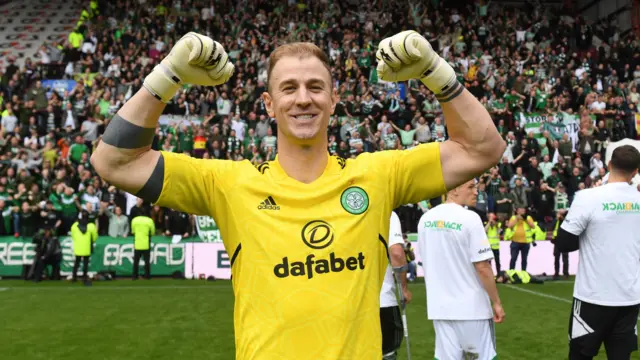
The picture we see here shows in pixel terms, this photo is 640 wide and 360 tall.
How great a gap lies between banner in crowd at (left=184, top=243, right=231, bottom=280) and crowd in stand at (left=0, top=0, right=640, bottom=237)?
3.09 feet

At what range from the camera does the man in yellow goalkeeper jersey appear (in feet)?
8.59

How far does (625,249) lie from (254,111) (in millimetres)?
17868

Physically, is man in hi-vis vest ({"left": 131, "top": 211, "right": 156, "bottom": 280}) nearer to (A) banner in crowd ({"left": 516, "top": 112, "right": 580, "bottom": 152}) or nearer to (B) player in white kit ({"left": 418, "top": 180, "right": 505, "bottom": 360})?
(B) player in white kit ({"left": 418, "top": 180, "right": 505, "bottom": 360})

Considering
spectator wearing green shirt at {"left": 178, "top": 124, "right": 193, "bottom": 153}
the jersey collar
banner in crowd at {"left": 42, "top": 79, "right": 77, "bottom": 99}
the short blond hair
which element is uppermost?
banner in crowd at {"left": 42, "top": 79, "right": 77, "bottom": 99}

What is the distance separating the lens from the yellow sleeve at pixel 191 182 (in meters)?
2.73

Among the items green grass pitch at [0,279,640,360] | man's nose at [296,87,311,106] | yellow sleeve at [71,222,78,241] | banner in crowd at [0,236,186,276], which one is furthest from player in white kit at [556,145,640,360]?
yellow sleeve at [71,222,78,241]

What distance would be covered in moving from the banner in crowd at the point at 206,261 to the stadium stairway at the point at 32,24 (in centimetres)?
1737

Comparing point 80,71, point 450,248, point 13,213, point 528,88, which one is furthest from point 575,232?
point 80,71

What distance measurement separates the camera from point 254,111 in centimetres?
2239

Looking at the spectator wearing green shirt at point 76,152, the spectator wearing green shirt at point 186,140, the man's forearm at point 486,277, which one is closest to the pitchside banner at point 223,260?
the spectator wearing green shirt at point 186,140

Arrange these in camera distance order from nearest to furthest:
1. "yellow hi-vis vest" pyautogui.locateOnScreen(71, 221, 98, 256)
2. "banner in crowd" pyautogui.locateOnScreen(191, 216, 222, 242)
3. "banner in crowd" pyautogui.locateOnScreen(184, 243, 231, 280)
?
"yellow hi-vis vest" pyautogui.locateOnScreen(71, 221, 98, 256) → "banner in crowd" pyautogui.locateOnScreen(184, 243, 231, 280) → "banner in crowd" pyautogui.locateOnScreen(191, 216, 222, 242)

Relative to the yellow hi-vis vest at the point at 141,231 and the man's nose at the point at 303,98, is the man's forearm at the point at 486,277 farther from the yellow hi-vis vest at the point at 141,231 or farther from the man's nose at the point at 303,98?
the yellow hi-vis vest at the point at 141,231

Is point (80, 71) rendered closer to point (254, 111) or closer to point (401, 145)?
point (254, 111)

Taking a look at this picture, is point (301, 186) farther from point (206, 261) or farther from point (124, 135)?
point (206, 261)
